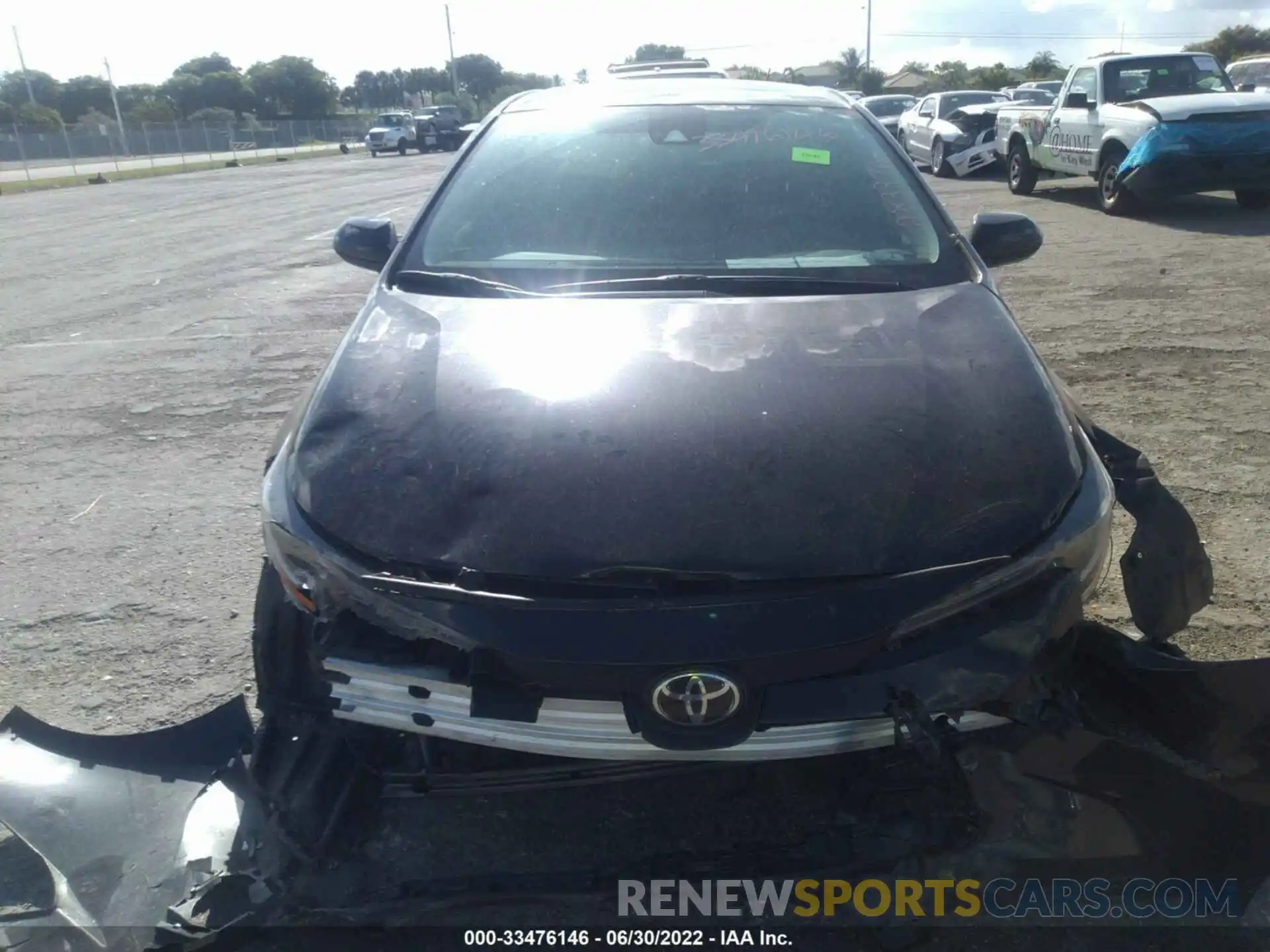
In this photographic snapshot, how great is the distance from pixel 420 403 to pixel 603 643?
79cm

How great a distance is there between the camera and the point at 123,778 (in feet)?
7.38

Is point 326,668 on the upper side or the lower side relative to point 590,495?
lower

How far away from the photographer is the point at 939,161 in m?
18.0

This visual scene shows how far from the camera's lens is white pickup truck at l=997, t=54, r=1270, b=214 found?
1021 cm

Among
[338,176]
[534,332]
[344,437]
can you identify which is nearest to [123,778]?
[344,437]

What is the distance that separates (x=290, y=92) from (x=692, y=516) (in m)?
96.9

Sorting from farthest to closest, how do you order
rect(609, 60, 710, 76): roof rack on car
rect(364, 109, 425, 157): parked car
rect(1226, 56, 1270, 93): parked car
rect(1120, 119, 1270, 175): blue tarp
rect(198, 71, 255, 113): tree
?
rect(198, 71, 255, 113): tree < rect(364, 109, 425, 157): parked car < rect(1226, 56, 1270, 93): parked car < rect(1120, 119, 1270, 175): blue tarp < rect(609, 60, 710, 76): roof rack on car

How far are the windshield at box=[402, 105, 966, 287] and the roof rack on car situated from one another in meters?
2.72

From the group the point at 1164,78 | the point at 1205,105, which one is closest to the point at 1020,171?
the point at 1164,78

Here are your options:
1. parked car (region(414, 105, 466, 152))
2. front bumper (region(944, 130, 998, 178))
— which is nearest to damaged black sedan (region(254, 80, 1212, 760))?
front bumper (region(944, 130, 998, 178))

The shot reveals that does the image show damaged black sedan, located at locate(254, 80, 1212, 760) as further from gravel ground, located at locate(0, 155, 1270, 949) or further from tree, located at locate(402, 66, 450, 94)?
tree, located at locate(402, 66, 450, 94)

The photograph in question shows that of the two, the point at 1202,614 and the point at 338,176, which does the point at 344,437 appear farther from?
the point at 338,176

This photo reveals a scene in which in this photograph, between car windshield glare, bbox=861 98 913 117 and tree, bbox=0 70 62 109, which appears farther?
tree, bbox=0 70 62 109

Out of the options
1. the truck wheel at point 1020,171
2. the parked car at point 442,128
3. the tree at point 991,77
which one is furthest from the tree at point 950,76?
the truck wheel at point 1020,171
